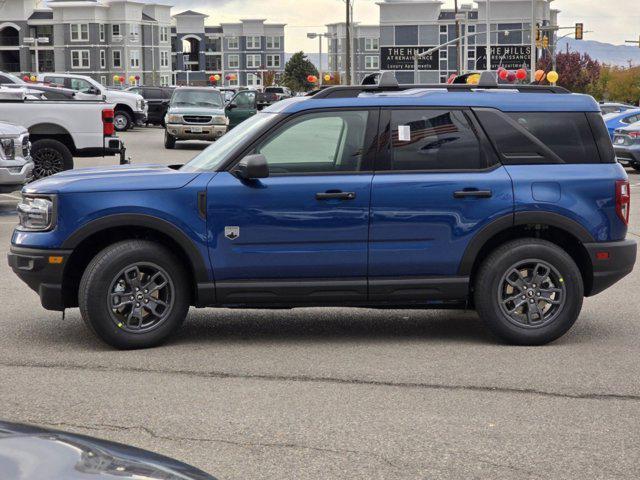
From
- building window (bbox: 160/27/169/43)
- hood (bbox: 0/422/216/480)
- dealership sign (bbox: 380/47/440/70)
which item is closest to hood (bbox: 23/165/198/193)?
hood (bbox: 0/422/216/480)

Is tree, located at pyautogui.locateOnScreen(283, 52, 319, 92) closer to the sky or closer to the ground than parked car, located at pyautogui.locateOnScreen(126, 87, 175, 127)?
closer to the sky

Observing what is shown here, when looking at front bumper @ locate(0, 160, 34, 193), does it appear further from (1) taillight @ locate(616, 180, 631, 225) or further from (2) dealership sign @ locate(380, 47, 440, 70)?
(2) dealership sign @ locate(380, 47, 440, 70)

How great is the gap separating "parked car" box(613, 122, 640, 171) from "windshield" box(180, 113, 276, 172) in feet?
67.5

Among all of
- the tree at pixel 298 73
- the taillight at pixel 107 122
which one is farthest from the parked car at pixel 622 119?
the tree at pixel 298 73

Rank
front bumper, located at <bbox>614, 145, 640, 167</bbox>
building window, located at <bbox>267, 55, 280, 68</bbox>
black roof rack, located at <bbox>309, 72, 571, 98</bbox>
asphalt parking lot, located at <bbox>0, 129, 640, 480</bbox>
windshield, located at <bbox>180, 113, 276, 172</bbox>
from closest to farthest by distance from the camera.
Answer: asphalt parking lot, located at <bbox>0, 129, 640, 480</bbox> < windshield, located at <bbox>180, 113, 276, 172</bbox> < black roof rack, located at <bbox>309, 72, 571, 98</bbox> < front bumper, located at <bbox>614, 145, 640, 167</bbox> < building window, located at <bbox>267, 55, 280, 68</bbox>

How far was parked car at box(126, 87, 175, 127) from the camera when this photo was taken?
5366 cm

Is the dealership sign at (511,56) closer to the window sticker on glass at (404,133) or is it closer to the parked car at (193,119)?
the parked car at (193,119)

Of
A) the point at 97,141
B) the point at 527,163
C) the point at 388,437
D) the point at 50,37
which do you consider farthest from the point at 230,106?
the point at 50,37

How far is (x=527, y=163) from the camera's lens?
8430 millimetres

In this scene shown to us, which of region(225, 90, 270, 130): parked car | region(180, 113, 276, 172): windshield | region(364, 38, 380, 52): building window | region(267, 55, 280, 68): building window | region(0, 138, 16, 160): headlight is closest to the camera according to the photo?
region(180, 113, 276, 172): windshield

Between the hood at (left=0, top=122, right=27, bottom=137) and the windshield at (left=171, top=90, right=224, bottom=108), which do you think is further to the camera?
the windshield at (left=171, top=90, right=224, bottom=108)

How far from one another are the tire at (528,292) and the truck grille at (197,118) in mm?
28089

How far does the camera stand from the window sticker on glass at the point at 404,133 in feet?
27.4

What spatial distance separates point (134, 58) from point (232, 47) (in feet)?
97.1
